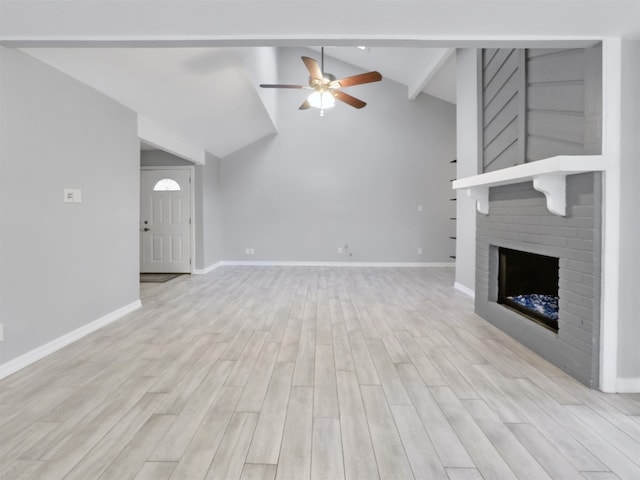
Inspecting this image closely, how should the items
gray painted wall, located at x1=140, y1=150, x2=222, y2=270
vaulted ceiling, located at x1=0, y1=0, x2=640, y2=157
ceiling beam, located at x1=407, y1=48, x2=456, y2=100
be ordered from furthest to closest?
gray painted wall, located at x1=140, y1=150, x2=222, y2=270 → ceiling beam, located at x1=407, y1=48, x2=456, y2=100 → vaulted ceiling, located at x1=0, y1=0, x2=640, y2=157

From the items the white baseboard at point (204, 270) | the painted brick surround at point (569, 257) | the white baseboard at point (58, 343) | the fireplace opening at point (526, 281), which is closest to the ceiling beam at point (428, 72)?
the painted brick surround at point (569, 257)

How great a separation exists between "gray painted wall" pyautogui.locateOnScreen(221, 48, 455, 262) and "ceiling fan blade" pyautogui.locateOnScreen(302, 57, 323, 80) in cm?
303

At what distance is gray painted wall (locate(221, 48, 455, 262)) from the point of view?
7.19 metres

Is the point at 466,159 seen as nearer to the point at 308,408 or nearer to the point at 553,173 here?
the point at 553,173

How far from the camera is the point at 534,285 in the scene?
3.20 meters

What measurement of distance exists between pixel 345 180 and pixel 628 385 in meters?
5.83

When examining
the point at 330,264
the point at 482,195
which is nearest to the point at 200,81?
the point at 482,195

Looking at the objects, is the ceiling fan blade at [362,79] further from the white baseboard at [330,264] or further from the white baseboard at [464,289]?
the white baseboard at [330,264]

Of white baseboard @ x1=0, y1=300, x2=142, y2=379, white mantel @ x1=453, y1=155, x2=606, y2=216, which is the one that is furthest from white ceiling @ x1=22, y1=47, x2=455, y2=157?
white mantel @ x1=453, y1=155, x2=606, y2=216

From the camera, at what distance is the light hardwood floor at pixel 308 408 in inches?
55.2

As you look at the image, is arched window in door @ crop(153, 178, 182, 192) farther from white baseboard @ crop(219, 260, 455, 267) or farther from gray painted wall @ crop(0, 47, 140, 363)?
gray painted wall @ crop(0, 47, 140, 363)

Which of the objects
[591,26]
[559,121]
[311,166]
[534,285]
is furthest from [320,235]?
[591,26]

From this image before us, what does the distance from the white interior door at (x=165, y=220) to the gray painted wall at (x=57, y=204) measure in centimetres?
258

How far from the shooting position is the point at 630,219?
6.52 feet
